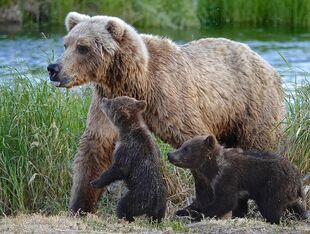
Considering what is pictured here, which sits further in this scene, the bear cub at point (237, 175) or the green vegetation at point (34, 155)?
the green vegetation at point (34, 155)

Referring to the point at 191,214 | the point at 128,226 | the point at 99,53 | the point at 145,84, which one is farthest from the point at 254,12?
the point at 128,226

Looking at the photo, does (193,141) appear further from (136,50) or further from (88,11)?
(88,11)

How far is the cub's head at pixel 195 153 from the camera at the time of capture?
888cm

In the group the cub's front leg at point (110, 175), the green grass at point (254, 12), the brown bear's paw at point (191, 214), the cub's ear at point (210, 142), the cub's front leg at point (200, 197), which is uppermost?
the cub's ear at point (210, 142)

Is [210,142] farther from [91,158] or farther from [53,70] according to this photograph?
[53,70]

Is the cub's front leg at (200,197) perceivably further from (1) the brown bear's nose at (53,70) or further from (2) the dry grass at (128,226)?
(1) the brown bear's nose at (53,70)

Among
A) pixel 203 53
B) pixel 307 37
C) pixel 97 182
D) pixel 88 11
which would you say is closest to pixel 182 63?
pixel 203 53

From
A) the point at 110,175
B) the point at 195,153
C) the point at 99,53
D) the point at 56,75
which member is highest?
the point at 99,53

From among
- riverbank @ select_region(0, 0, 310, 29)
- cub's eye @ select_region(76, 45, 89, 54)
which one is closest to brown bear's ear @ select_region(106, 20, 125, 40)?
cub's eye @ select_region(76, 45, 89, 54)

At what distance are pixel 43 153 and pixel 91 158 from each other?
1111mm

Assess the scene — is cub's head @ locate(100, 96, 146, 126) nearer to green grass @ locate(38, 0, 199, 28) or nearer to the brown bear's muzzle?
the brown bear's muzzle

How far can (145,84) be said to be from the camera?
954cm

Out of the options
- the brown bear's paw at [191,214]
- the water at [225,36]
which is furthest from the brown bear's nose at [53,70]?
the water at [225,36]

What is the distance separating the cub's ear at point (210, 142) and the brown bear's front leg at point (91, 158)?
100 centimetres
